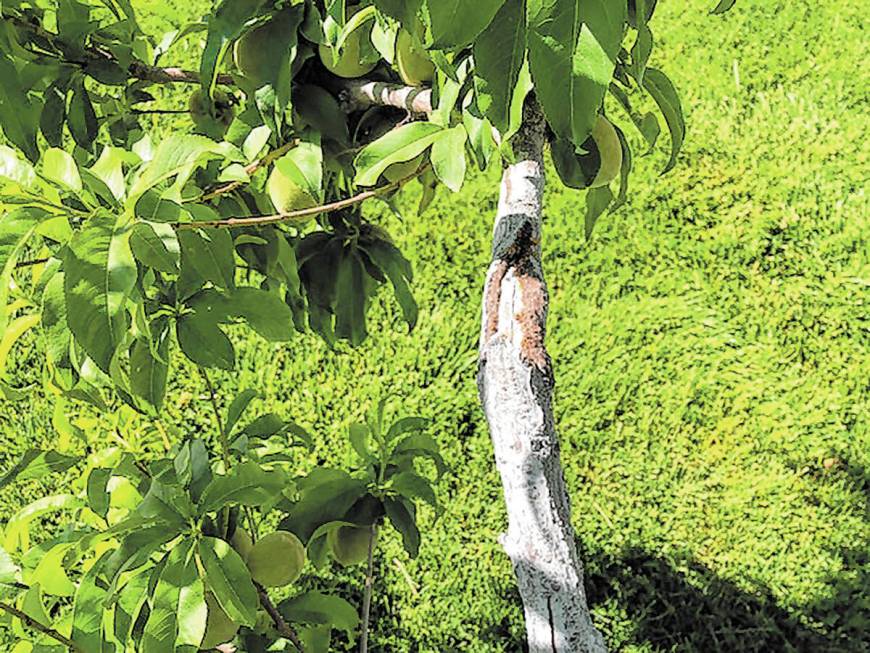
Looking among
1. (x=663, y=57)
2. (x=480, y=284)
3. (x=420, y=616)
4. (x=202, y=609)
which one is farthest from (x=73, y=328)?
(x=663, y=57)

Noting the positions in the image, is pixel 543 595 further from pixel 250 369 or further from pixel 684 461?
pixel 250 369

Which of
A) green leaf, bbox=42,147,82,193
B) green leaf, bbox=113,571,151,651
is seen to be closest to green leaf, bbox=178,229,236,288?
green leaf, bbox=42,147,82,193

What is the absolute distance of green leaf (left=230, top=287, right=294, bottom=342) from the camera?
43.9 inches

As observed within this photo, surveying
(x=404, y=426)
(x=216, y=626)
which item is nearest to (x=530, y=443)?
(x=216, y=626)

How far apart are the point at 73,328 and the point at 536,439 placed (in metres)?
0.37

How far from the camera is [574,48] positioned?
600mm

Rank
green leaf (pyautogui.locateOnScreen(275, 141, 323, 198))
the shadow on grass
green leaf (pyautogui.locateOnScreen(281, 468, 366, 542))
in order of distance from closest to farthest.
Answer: green leaf (pyautogui.locateOnScreen(275, 141, 323, 198))
green leaf (pyautogui.locateOnScreen(281, 468, 366, 542))
the shadow on grass

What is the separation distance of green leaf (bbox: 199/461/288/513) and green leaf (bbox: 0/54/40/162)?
16.0 inches

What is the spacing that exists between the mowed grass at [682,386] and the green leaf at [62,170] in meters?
1.55

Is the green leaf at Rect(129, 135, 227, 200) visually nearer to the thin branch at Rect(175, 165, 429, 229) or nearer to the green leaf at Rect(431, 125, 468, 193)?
the thin branch at Rect(175, 165, 429, 229)

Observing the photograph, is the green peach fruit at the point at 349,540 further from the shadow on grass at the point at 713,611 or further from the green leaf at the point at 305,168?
the shadow on grass at the point at 713,611

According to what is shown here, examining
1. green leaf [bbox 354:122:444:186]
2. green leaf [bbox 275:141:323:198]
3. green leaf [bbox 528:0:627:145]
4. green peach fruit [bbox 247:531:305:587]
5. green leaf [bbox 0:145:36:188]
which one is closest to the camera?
green leaf [bbox 528:0:627:145]

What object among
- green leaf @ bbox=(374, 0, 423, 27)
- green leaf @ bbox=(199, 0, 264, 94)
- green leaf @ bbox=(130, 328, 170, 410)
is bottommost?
green leaf @ bbox=(130, 328, 170, 410)

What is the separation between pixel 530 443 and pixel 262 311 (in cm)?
38
